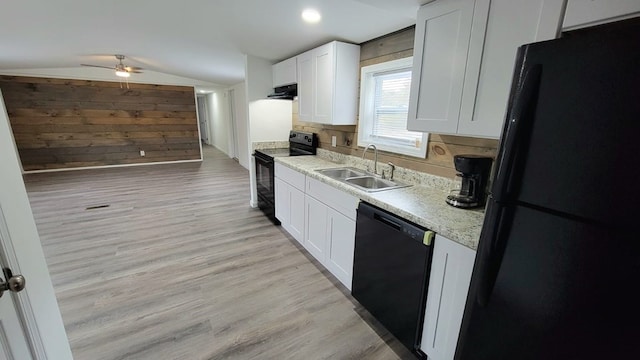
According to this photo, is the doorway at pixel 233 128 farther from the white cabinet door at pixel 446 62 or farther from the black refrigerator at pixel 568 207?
the black refrigerator at pixel 568 207

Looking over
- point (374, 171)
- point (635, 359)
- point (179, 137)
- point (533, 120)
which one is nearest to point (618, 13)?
point (533, 120)

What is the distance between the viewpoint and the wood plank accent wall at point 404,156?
1.85m

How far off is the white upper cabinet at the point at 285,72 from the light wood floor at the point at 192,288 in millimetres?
1946

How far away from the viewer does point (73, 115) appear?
6465 mm

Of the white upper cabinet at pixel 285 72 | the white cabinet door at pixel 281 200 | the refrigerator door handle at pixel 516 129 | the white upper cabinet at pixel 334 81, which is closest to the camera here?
the refrigerator door handle at pixel 516 129

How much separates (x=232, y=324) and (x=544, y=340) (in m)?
1.83

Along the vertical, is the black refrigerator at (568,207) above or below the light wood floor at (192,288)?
above

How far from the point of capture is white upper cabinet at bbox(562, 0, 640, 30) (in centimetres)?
95

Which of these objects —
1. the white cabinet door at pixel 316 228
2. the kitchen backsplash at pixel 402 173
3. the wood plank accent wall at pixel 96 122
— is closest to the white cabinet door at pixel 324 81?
the kitchen backsplash at pixel 402 173

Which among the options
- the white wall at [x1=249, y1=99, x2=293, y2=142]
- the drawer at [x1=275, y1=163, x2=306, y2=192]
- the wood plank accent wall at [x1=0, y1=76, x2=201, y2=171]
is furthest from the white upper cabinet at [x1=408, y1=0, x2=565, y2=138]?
the wood plank accent wall at [x1=0, y1=76, x2=201, y2=171]

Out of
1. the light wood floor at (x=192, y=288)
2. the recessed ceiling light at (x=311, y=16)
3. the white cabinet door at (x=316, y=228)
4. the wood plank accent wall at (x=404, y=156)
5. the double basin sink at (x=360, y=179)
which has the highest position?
the recessed ceiling light at (x=311, y=16)

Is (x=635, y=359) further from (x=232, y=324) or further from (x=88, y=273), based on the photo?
(x=88, y=273)

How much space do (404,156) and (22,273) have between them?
2.39 meters

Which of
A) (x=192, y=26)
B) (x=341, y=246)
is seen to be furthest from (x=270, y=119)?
(x=341, y=246)
